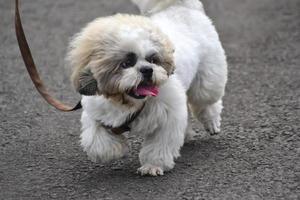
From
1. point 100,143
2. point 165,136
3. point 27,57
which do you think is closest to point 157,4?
point 27,57

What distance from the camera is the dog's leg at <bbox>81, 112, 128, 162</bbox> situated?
5008 mm

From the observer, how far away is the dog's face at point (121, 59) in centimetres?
462

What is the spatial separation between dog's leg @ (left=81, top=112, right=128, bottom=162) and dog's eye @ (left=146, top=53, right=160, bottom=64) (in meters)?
0.68

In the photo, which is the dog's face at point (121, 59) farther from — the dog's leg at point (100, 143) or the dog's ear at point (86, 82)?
the dog's leg at point (100, 143)

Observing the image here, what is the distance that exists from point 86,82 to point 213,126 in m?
1.76

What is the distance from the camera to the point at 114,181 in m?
5.05

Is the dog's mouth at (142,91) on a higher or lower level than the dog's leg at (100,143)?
higher

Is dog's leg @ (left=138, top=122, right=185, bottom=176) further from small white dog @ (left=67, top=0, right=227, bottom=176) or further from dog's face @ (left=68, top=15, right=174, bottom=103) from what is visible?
dog's face @ (left=68, top=15, right=174, bottom=103)

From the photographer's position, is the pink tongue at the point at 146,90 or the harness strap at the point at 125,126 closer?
the pink tongue at the point at 146,90

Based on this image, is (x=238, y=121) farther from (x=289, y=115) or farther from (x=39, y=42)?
(x=39, y=42)

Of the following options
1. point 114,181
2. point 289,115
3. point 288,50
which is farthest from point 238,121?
point 288,50

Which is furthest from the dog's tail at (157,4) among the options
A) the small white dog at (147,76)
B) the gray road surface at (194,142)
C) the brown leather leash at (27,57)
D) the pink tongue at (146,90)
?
the pink tongue at (146,90)

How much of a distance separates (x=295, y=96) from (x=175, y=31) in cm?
216

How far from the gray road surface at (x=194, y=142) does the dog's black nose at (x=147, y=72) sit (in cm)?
80
